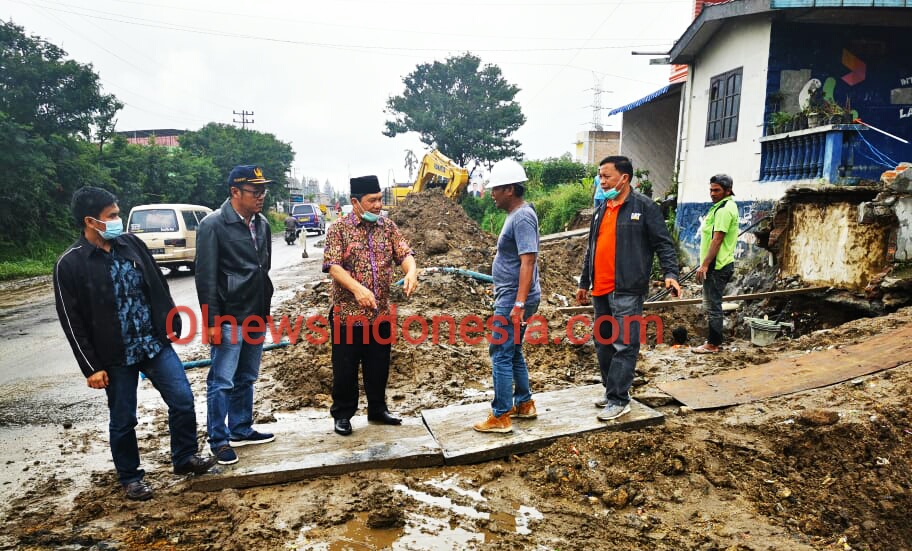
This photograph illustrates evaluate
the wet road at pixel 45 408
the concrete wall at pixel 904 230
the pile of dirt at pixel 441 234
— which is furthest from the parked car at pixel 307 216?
the concrete wall at pixel 904 230

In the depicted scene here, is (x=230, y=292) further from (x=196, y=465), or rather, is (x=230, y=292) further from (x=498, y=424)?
(x=498, y=424)

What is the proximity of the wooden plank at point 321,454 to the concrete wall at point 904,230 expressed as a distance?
5.22m

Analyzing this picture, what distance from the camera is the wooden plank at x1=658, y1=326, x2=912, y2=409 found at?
4.19m

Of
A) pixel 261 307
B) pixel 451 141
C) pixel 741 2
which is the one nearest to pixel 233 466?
pixel 261 307

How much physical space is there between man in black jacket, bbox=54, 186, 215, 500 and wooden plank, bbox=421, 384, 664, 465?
157 centimetres

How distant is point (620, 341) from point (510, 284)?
2.89ft

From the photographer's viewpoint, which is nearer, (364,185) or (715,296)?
(364,185)

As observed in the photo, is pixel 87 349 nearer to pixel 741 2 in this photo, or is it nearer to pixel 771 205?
pixel 771 205

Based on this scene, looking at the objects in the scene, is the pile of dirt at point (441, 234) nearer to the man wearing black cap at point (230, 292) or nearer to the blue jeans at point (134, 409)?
the man wearing black cap at point (230, 292)

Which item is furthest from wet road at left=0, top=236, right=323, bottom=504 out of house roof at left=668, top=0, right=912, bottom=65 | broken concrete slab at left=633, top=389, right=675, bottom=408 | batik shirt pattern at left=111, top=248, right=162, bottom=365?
house roof at left=668, top=0, right=912, bottom=65

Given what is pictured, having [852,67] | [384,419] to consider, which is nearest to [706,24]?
[852,67]

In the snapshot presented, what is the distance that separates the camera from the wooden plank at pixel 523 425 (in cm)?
370

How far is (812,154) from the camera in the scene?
843 centimetres

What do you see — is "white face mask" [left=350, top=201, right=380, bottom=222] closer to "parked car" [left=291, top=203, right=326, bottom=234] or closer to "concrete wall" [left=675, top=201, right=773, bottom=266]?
"concrete wall" [left=675, top=201, right=773, bottom=266]
